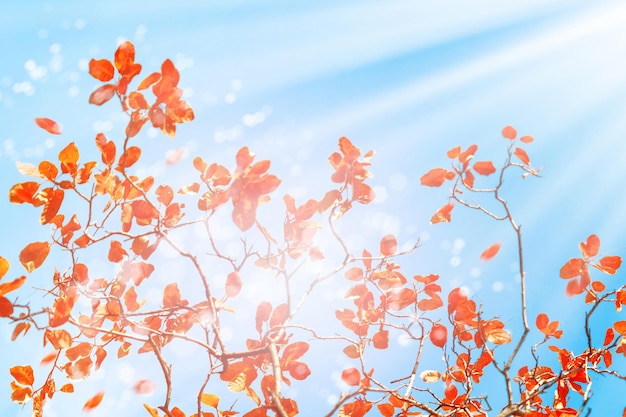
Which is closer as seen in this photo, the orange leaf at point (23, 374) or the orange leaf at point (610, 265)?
the orange leaf at point (23, 374)

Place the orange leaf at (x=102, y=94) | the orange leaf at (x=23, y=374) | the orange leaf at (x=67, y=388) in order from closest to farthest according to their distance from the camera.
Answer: the orange leaf at (x=102, y=94) < the orange leaf at (x=23, y=374) < the orange leaf at (x=67, y=388)

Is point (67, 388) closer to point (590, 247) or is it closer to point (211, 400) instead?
point (211, 400)

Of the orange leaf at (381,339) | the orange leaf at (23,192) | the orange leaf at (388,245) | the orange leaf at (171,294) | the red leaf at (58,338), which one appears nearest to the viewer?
the orange leaf at (23,192)

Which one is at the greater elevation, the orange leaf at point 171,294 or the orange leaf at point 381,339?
the orange leaf at point 171,294

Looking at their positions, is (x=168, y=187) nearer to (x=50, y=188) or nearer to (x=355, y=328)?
(x=50, y=188)

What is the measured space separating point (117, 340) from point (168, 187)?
1007 millimetres

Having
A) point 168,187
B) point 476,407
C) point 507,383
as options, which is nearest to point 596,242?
point 507,383

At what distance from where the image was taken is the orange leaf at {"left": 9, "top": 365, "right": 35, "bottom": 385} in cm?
240

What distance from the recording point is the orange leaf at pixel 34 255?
6.72ft

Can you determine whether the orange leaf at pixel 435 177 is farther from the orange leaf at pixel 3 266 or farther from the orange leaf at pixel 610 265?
the orange leaf at pixel 3 266

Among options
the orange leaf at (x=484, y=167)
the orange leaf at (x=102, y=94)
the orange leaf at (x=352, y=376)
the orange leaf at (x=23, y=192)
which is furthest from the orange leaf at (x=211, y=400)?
the orange leaf at (x=484, y=167)

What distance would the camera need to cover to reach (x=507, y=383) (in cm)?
186

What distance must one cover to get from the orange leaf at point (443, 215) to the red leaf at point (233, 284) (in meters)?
1.34

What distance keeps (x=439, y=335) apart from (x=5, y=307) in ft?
8.16
